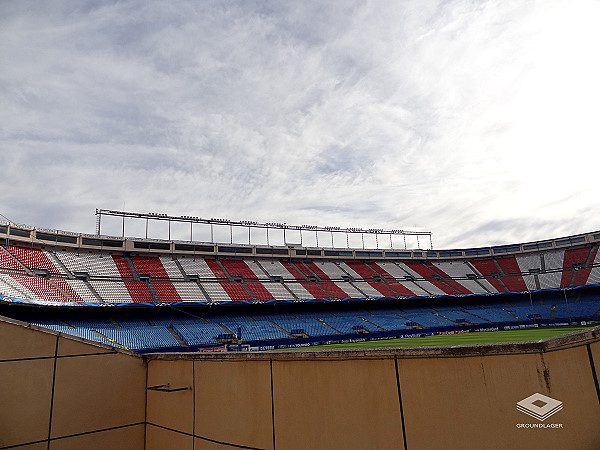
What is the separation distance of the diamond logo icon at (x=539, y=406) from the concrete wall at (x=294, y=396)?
60 mm

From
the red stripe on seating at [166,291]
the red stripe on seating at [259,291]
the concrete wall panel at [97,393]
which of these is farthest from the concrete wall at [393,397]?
the red stripe on seating at [259,291]

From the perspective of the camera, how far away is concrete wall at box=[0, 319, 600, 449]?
3996 mm

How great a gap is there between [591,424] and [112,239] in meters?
44.4

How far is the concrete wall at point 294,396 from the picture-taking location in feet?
13.1

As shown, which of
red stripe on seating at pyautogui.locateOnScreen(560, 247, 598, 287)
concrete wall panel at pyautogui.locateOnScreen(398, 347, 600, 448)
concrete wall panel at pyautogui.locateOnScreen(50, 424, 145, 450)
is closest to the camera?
concrete wall panel at pyautogui.locateOnScreen(398, 347, 600, 448)

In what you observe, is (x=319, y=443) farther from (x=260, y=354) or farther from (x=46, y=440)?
(x=46, y=440)

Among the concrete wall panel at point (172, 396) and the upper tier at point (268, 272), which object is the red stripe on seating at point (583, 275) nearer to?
the upper tier at point (268, 272)

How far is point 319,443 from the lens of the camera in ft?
16.8

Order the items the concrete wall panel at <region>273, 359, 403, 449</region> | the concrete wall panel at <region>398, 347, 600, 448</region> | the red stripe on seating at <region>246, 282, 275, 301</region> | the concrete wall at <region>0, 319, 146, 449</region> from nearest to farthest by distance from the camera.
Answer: the concrete wall panel at <region>398, 347, 600, 448</region>, the concrete wall panel at <region>273, 359, 403, 449</region>, the concrete wall at <region>0, 319, 146, 449</region>, the red stripe on seating at <region>246, 282, 275, 301</region>

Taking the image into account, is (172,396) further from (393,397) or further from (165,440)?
(393,397)

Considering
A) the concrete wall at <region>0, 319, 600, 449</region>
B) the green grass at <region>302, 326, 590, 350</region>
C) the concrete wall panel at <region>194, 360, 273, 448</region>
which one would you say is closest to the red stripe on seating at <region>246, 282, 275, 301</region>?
the green grass at <region>302, 326, 590, 350</region>

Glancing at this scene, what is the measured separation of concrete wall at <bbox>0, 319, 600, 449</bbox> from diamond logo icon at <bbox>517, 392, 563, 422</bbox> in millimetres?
60

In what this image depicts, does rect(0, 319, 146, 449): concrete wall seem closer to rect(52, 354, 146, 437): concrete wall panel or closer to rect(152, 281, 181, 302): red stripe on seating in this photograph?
rect(52, 354, 146, 437): concrete wall panel

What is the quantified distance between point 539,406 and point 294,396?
2.99 metres
